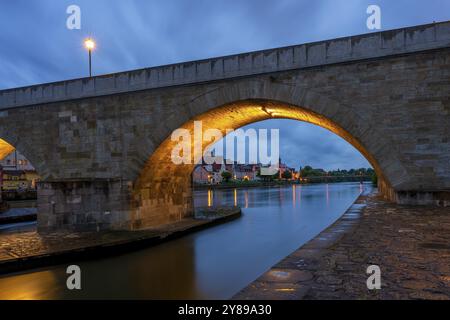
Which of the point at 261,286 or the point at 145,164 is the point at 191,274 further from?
the point at 261,286

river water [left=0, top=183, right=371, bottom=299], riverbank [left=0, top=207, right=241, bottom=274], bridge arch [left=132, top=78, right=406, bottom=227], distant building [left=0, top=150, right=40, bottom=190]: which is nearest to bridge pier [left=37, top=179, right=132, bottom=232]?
riverbank [left=0, top=207, right=241, bottom=274]

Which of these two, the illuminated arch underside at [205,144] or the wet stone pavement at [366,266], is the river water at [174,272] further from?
the wet stone pavement at [366,266]

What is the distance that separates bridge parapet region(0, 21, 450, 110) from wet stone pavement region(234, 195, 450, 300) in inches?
204

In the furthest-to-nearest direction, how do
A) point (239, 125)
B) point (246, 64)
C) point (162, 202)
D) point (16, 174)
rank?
point (16, 174) < point (239, 125) < point (162, 202) < point (246, 64)

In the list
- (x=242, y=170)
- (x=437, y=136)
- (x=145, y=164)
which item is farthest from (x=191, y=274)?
(x=242, y=170)

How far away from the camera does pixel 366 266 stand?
4.50 meters

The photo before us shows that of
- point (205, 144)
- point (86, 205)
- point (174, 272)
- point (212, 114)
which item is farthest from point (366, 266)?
point (205, 144)

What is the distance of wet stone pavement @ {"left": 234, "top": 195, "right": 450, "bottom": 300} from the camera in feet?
11.8

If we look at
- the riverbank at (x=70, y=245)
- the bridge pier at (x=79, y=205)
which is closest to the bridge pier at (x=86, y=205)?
the bridge pier at (x=79, y=205)

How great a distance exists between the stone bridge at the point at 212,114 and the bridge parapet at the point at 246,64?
0.03 m

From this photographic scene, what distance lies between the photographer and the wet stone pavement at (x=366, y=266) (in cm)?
359

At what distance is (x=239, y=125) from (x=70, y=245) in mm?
8572

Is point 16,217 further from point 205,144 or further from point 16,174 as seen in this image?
point 16,174

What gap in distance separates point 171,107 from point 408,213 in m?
8.23
